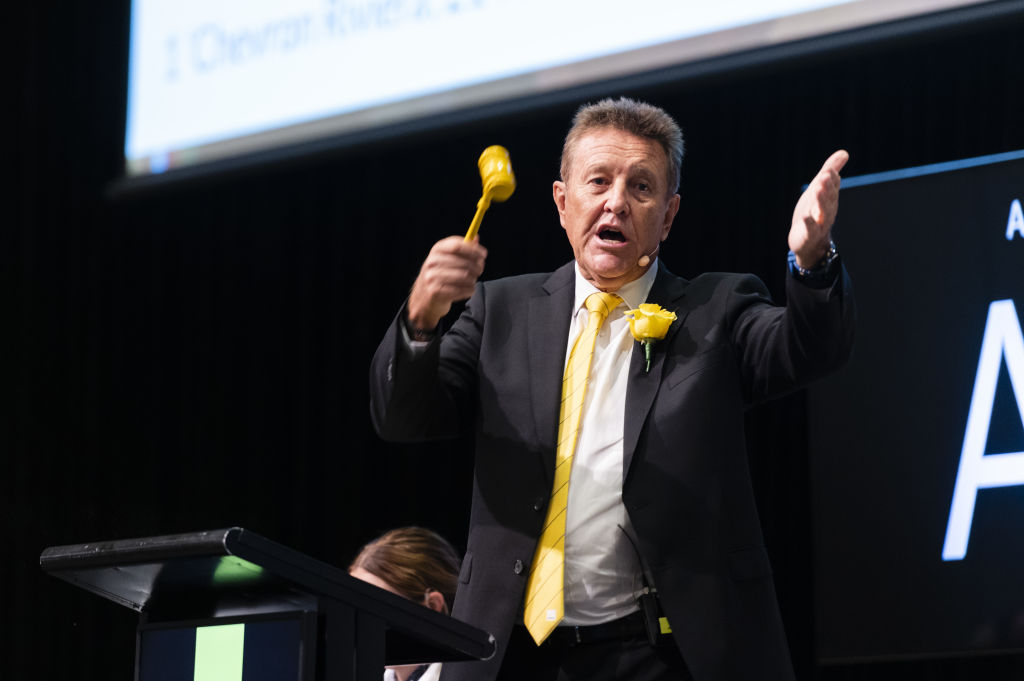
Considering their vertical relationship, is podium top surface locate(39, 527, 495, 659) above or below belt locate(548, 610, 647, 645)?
above

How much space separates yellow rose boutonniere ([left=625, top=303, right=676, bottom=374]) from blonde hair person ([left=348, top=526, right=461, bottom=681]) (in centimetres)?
94

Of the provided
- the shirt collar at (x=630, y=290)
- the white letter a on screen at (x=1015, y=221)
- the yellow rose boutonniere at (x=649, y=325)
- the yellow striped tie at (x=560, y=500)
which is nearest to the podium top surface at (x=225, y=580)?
the yellow striped tie at (x=560, y=500)

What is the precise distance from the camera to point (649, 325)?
1.61 meters

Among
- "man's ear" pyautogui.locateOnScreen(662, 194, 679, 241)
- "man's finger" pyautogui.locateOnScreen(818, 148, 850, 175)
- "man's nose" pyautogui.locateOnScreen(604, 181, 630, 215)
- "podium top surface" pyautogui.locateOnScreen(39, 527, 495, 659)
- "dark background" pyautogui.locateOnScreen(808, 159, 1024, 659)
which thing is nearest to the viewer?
"podium top surface" pyautogui.locateOnScreen(39, 527, 495, 659)

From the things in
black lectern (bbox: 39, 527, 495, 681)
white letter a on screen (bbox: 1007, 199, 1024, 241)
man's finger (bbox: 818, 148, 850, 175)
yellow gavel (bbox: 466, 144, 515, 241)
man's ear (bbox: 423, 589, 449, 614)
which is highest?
white letter a on screen (bbox: 1007, 199, 1024, 241)

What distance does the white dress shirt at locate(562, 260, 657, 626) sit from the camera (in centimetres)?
153

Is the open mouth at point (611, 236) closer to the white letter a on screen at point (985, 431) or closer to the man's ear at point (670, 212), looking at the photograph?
the man's ear at point (670, 212)

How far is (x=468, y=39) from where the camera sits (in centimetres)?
311

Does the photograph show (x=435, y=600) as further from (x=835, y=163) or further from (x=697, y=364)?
(x=835, y=163)

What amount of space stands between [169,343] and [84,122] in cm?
85

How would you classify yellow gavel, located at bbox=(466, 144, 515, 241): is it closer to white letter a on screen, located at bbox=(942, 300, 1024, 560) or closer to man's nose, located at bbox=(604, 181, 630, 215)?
man's nose, located at bbox=(604, 181, 630, 215)

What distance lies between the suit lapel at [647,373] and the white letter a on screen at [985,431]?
36.7 inches

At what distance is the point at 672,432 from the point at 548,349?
218mm

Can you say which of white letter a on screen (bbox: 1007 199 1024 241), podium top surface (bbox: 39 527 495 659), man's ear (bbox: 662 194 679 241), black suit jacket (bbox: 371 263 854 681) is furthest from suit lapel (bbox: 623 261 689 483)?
white letter a on screen (bbox: 1007 199 1024 241)
